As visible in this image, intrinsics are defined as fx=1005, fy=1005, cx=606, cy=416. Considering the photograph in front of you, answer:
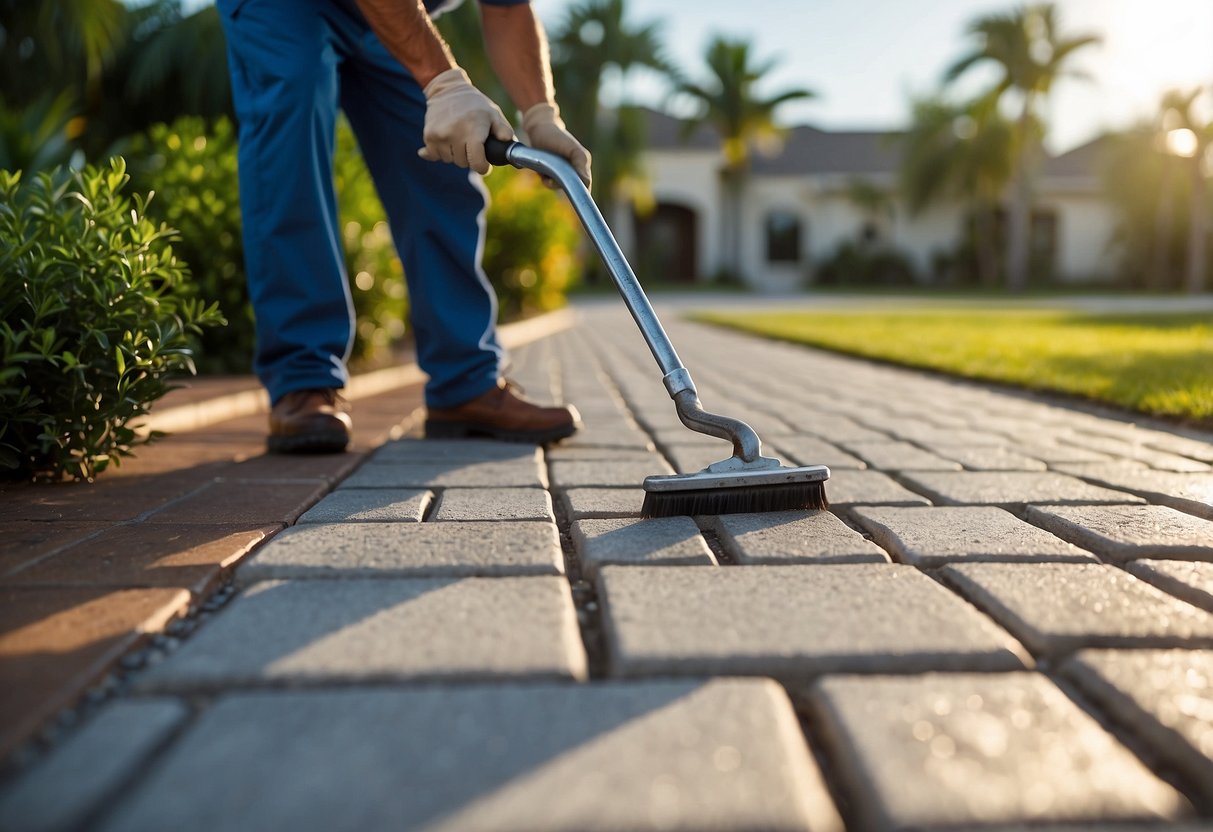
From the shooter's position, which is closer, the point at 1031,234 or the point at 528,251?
the point at 528,251

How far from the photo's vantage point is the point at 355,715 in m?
0.99

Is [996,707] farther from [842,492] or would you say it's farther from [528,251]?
[528,251]

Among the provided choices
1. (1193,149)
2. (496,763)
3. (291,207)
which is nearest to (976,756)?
(496,763)

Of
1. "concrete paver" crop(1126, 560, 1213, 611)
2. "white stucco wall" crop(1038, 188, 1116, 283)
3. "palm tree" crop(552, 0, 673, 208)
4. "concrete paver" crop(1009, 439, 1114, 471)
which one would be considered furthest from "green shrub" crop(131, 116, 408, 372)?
"white stucco wall" crop(1038, 188, 1116, 283)

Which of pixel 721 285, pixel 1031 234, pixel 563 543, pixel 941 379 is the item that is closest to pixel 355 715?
pixel 563 543

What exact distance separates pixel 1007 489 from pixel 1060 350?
4038 millimetres

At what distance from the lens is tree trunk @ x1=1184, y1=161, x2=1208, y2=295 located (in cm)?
2570

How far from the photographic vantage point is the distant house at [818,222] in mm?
29938

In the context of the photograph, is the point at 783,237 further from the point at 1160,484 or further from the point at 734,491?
the point at 734,491

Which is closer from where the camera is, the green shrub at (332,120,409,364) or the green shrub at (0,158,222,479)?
the green shrub at (0,158,222,479)

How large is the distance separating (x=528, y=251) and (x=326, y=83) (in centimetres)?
702

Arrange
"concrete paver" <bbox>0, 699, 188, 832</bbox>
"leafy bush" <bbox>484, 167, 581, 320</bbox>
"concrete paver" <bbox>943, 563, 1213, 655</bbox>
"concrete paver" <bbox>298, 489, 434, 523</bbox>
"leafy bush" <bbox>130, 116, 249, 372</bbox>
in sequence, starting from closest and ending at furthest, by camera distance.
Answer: "concrete paver" <bbox>0, 699, 188, 832</bbox> → "concrete paver" <bbox>943, 563, 1213, 655</bbox> → "concrete paver" <bbox>298, 489, 434, 523</bbox> → "leafy bush" <bbox>130, 116, 249, 372</bbox> → "leafy bush" <bbox>484, 167, 581, 320</bbox>

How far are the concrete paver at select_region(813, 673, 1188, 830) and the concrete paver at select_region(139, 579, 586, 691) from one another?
0.32m

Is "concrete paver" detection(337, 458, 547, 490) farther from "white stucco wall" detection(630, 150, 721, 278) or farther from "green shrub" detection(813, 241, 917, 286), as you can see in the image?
"white stucco wall" detection(630, 150, 721, 278)
